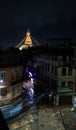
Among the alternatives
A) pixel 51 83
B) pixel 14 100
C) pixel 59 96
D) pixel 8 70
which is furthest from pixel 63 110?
pixel 8 70

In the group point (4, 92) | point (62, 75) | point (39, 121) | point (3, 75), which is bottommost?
point (39, 121)

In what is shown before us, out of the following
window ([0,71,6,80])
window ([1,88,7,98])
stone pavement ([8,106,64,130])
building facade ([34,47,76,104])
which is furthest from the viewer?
building facade ([34,47,76,104])

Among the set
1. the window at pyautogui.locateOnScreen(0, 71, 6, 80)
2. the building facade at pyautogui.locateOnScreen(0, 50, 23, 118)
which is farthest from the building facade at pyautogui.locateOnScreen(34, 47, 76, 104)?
the window at pyautogui.locateOnScreen(0, 71, 6, 80)

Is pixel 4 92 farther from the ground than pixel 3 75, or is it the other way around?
pixel 3 75

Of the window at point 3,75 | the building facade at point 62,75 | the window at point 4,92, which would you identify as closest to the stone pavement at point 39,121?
the window at point 4,92

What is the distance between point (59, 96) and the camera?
131 ft

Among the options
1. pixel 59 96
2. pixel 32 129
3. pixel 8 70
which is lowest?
pixel 32 129

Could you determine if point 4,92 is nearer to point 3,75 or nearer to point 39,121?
point 3,75

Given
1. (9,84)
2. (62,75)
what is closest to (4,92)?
(9,84)

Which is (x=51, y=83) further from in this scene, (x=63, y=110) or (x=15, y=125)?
(x=15, y=125)

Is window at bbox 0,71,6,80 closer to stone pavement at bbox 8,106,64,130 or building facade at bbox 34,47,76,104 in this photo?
stone pavement at bbox 8,106,64,130

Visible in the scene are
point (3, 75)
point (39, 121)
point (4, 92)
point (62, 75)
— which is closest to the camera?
point (3, 75)

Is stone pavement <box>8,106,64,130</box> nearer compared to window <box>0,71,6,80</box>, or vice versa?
stone pavement <box>8,106,64,130</box>

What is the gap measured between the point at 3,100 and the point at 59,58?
15.8 meters
